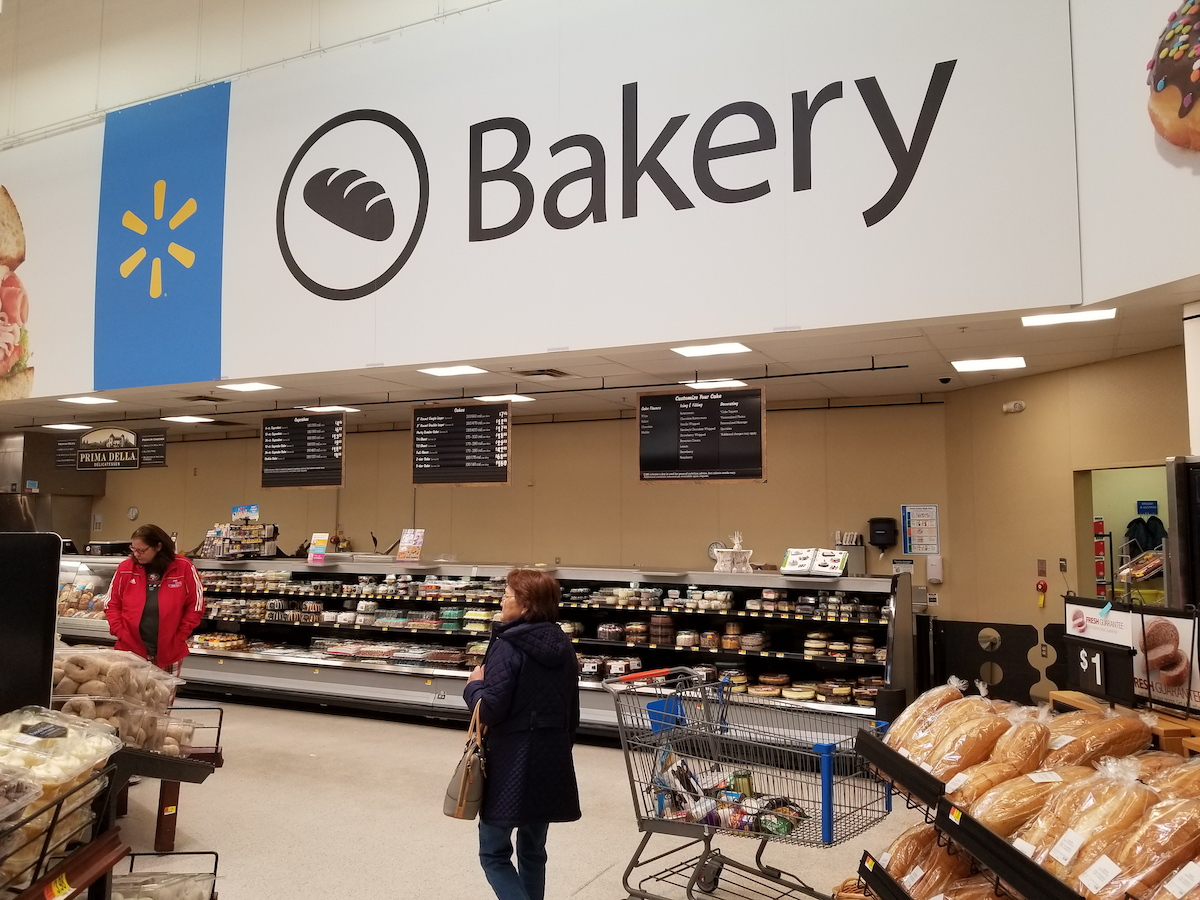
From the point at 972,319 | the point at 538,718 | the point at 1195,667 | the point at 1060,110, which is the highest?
the point at 1060,110

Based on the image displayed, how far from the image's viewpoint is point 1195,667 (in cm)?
275

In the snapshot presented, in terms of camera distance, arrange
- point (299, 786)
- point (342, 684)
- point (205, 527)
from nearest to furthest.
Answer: point (299, 786) → point (342, 684) → point (205, 527)

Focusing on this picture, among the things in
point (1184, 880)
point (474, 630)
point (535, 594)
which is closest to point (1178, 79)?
point (535, 594)

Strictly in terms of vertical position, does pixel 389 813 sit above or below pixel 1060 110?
below

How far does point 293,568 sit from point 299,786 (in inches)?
127

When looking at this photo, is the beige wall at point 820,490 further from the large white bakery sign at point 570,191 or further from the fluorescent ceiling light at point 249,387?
the fluorescent ceiling light at point 249,387

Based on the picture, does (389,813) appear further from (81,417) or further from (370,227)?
(81,417)

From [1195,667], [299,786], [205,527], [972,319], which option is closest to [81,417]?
[205,527]

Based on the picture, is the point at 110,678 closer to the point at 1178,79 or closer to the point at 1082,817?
the point at 1082,817

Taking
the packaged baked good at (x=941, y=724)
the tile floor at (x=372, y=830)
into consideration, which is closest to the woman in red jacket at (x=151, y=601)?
the tile floor at (x=372, y=830)

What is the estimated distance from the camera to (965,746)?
7.57 feet

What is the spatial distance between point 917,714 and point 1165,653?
92cm

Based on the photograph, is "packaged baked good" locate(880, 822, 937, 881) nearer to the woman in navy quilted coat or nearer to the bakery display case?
the woman in navy quilted coat

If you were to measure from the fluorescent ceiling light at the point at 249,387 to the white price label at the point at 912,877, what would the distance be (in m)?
6.69
